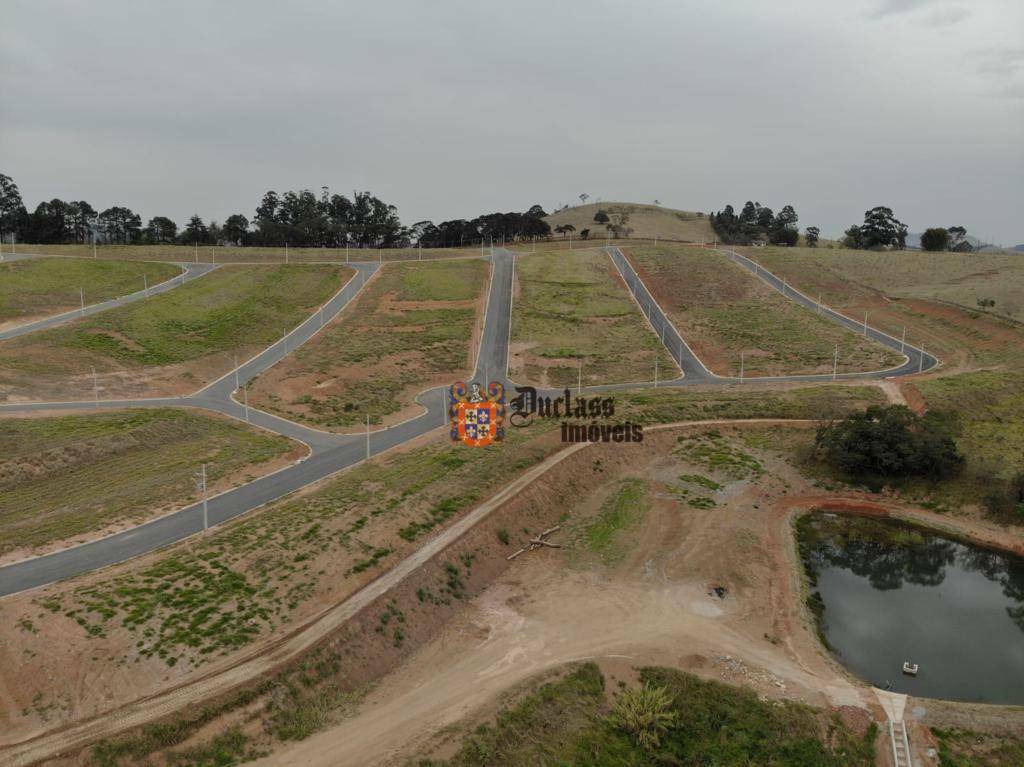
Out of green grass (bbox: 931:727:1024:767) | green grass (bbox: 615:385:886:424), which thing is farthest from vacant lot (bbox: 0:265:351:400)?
green grass (bbox: 931:727:1024:767)

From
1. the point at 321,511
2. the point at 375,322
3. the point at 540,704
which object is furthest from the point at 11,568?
the point at 375,322

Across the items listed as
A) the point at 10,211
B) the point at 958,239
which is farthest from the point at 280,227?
the point at 958,239

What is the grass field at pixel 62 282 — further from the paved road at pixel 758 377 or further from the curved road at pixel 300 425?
the paved road at pixel 758 377

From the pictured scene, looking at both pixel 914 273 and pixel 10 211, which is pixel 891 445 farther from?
pixel 10 211

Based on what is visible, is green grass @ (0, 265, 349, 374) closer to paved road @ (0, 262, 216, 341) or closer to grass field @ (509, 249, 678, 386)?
paved road @ (0, 262, 216, 341)

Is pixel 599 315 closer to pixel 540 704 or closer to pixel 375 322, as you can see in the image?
pixel 375 322
